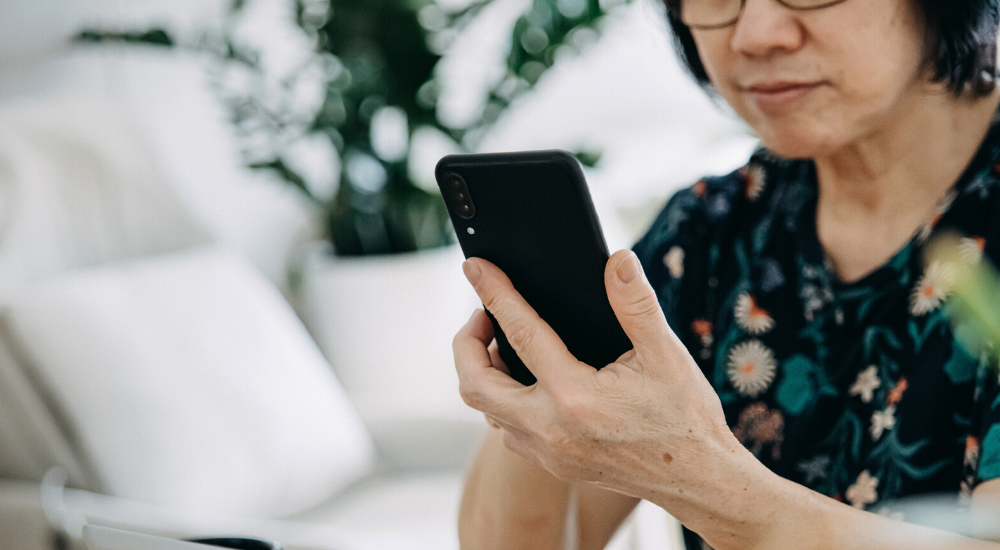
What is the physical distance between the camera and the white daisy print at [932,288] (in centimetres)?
57

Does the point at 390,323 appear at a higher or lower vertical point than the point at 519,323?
higher

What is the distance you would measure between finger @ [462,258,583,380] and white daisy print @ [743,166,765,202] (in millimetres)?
365

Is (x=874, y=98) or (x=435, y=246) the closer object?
(x=874, y=98)

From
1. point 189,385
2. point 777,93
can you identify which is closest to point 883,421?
point 777,93

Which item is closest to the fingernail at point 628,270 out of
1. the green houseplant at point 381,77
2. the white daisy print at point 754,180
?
the white daisy print at point 754,180

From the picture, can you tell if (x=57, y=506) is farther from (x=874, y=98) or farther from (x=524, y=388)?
(x=874, y=98)

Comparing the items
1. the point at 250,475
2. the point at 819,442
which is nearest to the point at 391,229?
the point at 250,475

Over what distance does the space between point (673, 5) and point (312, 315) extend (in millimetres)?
1203

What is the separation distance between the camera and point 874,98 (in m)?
0.56

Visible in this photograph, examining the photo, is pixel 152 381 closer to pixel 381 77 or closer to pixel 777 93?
pixel 777 93

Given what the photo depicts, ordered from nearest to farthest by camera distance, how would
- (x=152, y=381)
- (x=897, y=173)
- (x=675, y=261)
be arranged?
1. (x=897, y=173)
2. (x=675, y=261)
3. (x=152, y=381)

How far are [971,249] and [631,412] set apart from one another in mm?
314

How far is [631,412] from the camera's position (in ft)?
1.38

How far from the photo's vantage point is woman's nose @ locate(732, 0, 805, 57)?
0.56 metres
